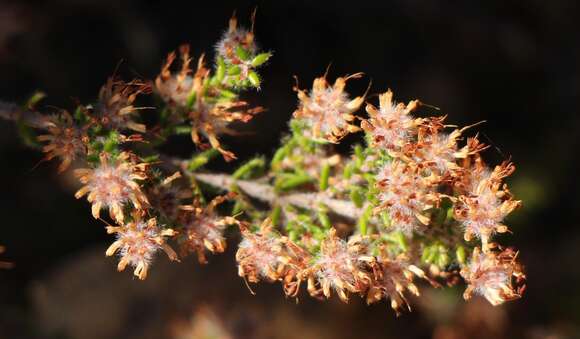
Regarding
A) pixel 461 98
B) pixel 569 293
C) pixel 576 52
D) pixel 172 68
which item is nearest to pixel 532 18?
pixel 576 52

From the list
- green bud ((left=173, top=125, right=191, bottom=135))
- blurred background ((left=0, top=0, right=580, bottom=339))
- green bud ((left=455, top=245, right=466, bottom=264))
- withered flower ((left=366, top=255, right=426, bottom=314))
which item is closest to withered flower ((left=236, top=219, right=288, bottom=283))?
withered flower ((left=366, top=255, right=426, bottom=314))

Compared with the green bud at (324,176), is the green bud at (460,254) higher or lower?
lower

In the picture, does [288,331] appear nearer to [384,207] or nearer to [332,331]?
[332,331]

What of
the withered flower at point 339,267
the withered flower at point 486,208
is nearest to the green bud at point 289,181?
the withered flower at point 339,267

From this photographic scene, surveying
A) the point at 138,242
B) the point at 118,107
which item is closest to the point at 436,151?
the point at 138,242

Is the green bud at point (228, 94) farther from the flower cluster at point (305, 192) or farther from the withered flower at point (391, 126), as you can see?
the withered flower at point (391, 126)

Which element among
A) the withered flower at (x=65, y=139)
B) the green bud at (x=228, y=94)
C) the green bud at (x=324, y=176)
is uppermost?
the green bud at (x=228, y=94)
